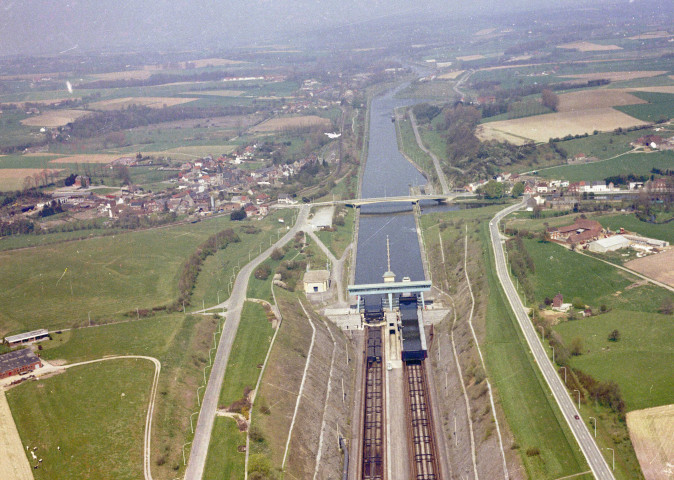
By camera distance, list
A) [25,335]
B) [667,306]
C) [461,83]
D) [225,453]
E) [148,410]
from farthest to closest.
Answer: [461,83], [667,306], [25,335], [148,410], [225,453]

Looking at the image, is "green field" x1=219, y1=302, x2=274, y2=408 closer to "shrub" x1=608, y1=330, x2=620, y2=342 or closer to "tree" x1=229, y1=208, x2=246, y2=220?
"shrub" x1=608, y1=330, x2=620, y2=342

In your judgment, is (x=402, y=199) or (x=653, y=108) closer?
(x=402, y=199)

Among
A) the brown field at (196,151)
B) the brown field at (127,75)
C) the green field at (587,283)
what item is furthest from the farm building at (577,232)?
the brown field at (127,75)

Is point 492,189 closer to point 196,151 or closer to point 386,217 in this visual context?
point 386,217

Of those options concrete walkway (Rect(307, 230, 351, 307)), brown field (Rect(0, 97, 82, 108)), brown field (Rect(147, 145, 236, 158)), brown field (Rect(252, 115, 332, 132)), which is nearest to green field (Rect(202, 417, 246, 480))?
concrete walkway (Rect(307, 230, 351, 307))

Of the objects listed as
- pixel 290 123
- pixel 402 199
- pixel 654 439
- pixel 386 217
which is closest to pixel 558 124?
pixel 402 199

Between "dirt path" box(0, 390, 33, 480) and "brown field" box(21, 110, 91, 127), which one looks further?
"brown field" box(21, 110, 91, 127)
